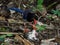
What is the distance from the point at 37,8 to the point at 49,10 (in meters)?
0.28

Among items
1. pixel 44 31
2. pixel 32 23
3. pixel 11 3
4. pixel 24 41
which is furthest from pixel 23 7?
pixel 24 41

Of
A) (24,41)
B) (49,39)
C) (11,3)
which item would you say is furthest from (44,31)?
(11,3)

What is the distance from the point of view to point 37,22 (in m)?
4.44

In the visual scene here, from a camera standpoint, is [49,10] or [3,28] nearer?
[3,28]

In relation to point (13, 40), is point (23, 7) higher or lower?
higher

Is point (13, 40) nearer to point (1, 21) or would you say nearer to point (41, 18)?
point (1, 21)

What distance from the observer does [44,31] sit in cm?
423

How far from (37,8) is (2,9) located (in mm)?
717

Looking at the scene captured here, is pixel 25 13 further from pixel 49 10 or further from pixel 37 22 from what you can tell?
pixel 49 10

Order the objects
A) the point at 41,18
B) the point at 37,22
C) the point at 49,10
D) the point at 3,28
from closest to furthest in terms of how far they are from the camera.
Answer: the point at 3,28, the point at 37,22, the point at 41,18, the point at 49,10

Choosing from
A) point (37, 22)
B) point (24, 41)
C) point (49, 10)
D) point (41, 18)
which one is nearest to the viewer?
point (24, 41)

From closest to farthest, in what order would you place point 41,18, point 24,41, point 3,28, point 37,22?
point 24,41, point 3,28, point 37,22, point 41,18

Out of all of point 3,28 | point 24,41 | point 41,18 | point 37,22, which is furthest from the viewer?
point 41,18

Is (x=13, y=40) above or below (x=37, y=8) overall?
below
